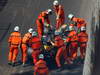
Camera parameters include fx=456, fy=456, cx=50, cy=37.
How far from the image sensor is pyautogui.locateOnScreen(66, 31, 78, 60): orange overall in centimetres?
2280

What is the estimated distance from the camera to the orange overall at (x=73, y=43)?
22803mm

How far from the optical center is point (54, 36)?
22.5 m

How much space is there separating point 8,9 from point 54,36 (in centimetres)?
795

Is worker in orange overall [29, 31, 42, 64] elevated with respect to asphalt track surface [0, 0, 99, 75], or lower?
lower

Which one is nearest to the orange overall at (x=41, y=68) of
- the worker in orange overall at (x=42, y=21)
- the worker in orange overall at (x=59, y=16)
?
the worker in orange overall at (x=42, y=21)

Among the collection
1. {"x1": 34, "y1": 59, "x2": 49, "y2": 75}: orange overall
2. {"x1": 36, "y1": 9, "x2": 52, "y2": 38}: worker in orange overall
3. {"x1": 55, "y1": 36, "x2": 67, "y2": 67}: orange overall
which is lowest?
{"x1": 34, "y1": 59, "x2": 49, "y2": 75}: orange overall

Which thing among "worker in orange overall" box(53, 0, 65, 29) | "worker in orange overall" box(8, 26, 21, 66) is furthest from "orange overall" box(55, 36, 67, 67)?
"worker in orange overall" box(53, 0, 65, 29)

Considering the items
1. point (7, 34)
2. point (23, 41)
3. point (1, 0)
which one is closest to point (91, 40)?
point (23, 41)

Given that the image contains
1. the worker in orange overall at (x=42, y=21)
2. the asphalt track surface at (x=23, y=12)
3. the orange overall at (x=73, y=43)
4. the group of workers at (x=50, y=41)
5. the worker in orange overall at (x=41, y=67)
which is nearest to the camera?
the worker in orange overall at (x=41, y=67)

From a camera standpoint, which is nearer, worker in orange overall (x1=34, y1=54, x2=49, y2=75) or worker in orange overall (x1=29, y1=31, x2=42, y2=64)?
worker in orange overall (x1=34, y1=54, x2=49, y2=75)

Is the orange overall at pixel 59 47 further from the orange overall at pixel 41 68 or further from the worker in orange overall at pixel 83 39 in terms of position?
the orange overall at pixel 41 68

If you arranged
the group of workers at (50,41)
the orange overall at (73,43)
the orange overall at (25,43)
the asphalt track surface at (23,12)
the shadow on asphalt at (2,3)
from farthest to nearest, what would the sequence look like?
the shadow on asphalt at (2,3) → the asphalt track surface at (23,12) → the orange overall at (73,43) → the orange overall at (25,43) → the group of workers at (50,41)

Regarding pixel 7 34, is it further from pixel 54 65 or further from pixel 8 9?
pixel 54 65

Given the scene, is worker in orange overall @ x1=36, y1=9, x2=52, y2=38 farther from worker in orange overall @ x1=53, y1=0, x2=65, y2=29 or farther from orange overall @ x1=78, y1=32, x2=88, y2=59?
orange overall @ x1=78, y1=32, x2=88, y2=59
